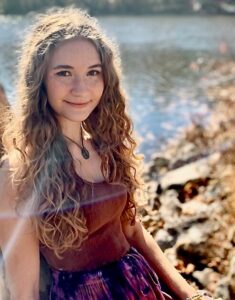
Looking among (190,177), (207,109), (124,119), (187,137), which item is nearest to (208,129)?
(187,137)

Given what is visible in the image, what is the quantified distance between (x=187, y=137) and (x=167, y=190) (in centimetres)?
378

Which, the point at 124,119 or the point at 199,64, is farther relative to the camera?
the point at 199,64

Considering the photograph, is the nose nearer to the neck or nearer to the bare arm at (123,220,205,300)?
the neck

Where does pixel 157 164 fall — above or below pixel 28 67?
below

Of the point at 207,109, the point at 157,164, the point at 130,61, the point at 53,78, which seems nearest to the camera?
the point at 53,78

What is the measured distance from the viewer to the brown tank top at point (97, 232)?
2.44m

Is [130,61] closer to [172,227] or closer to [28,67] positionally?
[172,227]

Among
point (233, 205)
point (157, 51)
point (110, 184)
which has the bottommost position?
point (157, 51)

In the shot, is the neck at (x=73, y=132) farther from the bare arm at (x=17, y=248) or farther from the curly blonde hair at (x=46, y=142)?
the bare arm at (x=17, y=248)

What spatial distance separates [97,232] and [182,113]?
8.39 metres

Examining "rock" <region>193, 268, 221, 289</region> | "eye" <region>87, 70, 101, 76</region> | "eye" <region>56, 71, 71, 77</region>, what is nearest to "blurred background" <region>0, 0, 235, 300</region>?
"rock" <region>193, 268, 221, 289</region>

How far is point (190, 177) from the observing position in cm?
580

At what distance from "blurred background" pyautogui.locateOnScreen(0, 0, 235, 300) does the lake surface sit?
0.02 metres

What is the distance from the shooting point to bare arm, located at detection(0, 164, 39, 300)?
227cm
